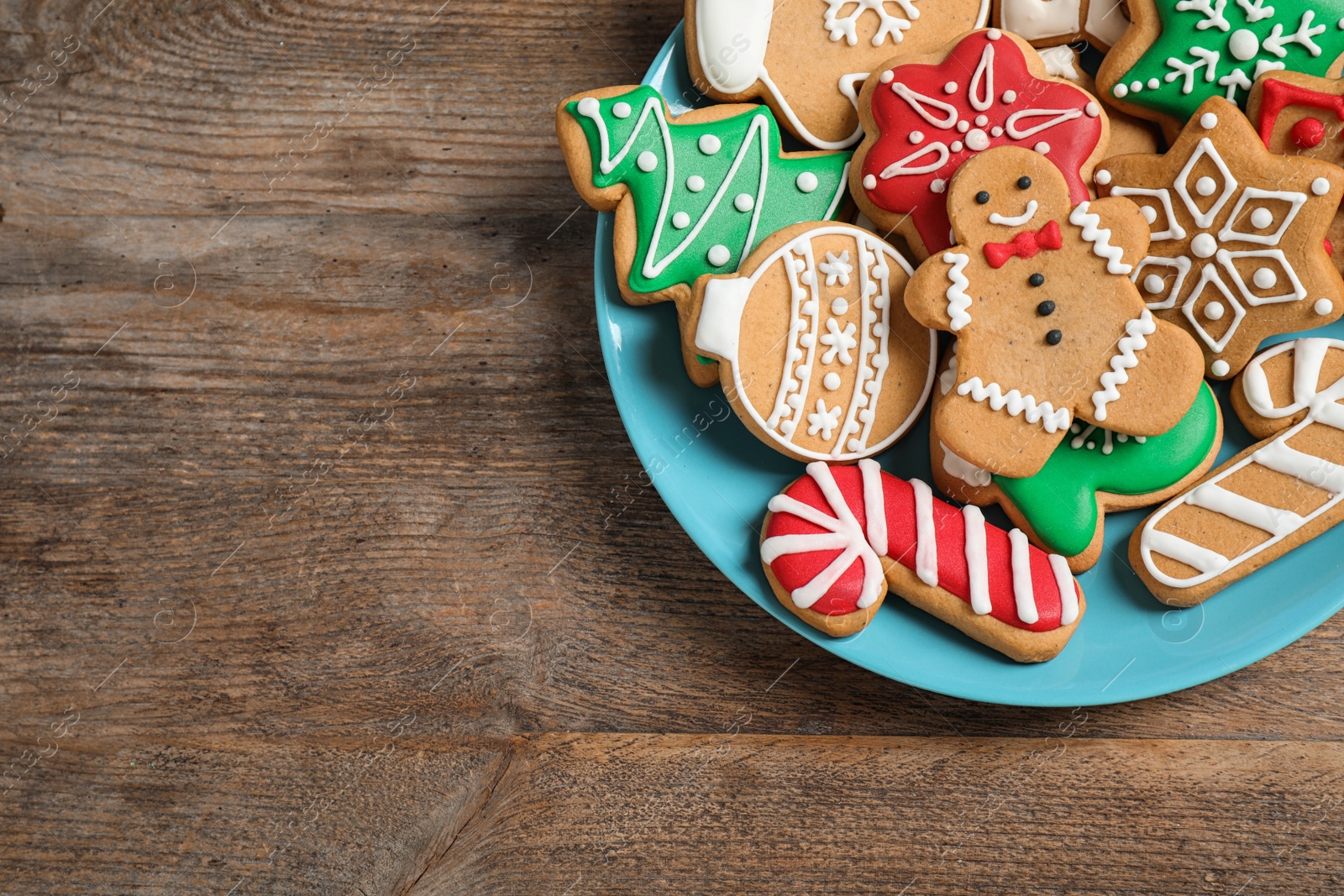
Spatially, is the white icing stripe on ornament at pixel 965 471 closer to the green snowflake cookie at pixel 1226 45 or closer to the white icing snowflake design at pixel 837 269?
the white icing snowflake design at pixel 837 269

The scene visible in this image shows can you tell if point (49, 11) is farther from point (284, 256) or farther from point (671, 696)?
point (671, 696)

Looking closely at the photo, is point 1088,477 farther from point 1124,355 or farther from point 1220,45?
point 1220,45

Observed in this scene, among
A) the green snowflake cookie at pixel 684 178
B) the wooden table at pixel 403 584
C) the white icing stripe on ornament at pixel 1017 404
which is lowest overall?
the wooden table at pixel 403 584

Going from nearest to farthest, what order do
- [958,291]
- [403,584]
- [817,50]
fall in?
[958,291]
[817,50]
[403,584]

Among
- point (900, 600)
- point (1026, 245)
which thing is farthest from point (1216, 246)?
point (900, 600)

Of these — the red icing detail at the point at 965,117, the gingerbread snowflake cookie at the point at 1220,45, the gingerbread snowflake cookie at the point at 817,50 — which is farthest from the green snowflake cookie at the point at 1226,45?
the gingerbread snowflake cookie at the point at 817,50

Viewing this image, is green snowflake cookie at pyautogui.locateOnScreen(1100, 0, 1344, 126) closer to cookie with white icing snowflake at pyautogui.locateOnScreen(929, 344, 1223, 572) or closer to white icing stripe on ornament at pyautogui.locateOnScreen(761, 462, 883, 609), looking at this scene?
cookie with white icing snowflake at pyautogui.locateOnScreen(929, 344, 1223, 572)

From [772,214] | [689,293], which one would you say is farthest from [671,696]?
[772,214]
